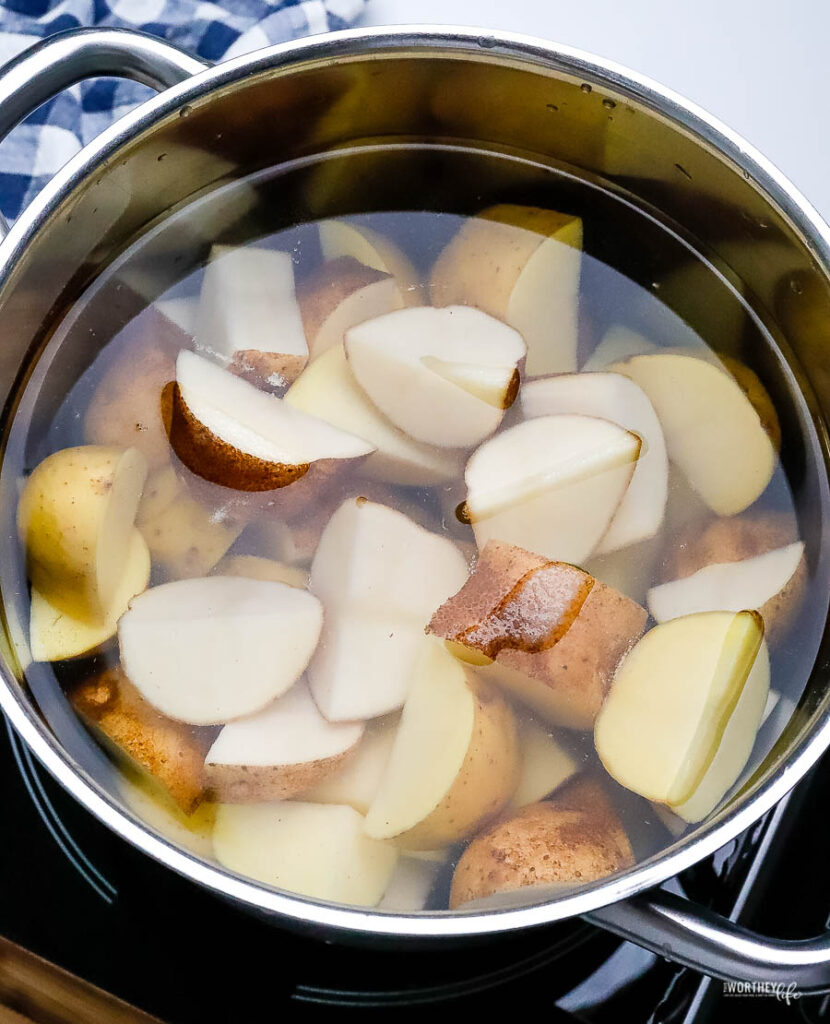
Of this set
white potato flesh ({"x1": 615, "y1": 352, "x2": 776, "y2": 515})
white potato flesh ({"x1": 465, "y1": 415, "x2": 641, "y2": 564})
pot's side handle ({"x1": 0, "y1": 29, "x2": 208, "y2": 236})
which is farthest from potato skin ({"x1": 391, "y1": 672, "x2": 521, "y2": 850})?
pot's side handle ({"x1": 0, "y1": 29, "x2": 208, "y2": 236})

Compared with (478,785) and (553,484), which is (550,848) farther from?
(553,484)

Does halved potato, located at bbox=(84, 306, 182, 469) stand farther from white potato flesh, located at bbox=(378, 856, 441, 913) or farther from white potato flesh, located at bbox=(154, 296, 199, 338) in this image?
white potato flesh, located at bbox=(378, 856, 441, 913)

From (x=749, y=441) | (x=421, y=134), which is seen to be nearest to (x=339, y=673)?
(x=749, y=441)

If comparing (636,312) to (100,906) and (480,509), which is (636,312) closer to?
(480,509)

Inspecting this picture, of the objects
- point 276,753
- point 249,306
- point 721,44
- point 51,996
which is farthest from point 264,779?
point 721,44

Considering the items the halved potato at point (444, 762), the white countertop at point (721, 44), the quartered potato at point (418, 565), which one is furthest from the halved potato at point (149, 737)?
the white countertop at point (721, 44)
